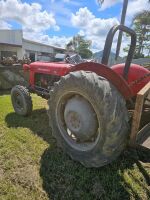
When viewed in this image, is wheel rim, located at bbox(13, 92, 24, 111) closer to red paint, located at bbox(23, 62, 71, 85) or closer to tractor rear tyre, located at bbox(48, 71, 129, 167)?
red paint, located at bbox(23, 62, 71, 85)

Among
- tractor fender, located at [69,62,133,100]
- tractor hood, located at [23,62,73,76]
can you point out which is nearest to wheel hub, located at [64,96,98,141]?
tractor fender, located at [69,62,133,100]

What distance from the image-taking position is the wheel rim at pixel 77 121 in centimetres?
298

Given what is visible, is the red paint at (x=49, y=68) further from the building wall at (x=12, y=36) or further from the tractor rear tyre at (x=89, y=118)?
the building wall at (x=12, y=36)

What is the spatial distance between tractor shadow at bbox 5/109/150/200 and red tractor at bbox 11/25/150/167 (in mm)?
190

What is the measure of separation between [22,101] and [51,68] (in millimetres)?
966

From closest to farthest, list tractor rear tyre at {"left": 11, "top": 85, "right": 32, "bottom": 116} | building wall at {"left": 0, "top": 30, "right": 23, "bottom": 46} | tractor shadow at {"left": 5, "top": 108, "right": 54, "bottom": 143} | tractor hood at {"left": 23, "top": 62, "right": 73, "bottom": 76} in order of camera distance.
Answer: tractor shadow at {"left": 5, "top": 108, "right": 54, "bottom": 143} < tractor hood at {"left": 23, "top": 62, "right": 73, "bottom": 76} < tractor rear tyre at {"left": 11, "top": 85, "right": 32, "bottom": 116} < building wall at {"left": 0, "top": 30, "right": 23, "bottom": 46}

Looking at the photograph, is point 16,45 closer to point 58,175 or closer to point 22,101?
point 22,101

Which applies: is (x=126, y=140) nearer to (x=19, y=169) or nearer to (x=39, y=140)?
(x=19, y=169)

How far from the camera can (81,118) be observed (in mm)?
3031

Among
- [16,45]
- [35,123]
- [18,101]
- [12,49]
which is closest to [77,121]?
[35,123]

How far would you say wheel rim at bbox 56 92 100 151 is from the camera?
298 cm

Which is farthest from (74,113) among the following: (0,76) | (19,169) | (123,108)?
(0,76)

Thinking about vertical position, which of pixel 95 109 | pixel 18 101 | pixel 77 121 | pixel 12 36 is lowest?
pixel 18 101

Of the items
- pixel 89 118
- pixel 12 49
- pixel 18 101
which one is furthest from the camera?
pixel 12 49
